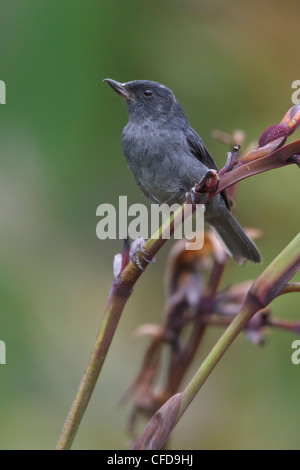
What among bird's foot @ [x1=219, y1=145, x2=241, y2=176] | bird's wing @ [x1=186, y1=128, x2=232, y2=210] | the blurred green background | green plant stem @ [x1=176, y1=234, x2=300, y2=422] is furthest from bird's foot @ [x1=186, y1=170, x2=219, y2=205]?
bird's wing @ [x1=186, y1=128, x2=232, y2=210]

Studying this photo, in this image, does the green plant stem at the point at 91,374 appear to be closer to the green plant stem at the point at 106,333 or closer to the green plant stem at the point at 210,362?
the green plant stem at the point at 106,333

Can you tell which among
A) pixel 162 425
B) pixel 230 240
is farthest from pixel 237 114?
pixel 162 425

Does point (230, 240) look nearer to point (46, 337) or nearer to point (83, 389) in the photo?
point (46, 337)

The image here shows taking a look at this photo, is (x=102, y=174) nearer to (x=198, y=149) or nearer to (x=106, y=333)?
(x=198, y=149)

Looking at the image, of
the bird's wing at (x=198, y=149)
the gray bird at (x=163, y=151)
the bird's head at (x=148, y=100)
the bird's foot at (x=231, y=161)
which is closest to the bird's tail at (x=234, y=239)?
the gray bird at (x=163, y=151)

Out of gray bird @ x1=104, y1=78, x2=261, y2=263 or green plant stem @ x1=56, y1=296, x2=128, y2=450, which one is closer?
green plant stem @ x1=56, y1=296, x2=128, y2=450

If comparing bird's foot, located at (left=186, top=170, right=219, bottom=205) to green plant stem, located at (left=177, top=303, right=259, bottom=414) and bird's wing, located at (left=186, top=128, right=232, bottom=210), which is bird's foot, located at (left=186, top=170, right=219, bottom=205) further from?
bird's wing, located at (left=186, top=128, right=232, bottom=210)
